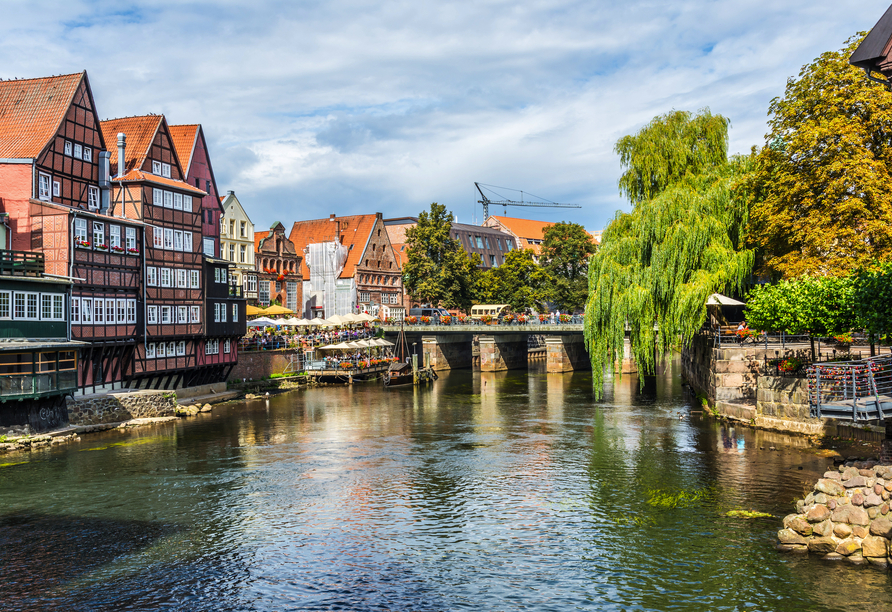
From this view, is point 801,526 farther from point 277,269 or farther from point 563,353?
point 277,269

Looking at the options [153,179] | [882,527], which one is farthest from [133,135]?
[882,527]

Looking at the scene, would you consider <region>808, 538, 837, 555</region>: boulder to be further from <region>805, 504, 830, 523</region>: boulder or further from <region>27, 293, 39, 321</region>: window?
<region>27, 293, 39, 321</region>: window

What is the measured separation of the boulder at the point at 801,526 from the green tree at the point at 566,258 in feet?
218

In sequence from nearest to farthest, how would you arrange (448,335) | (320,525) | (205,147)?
(320,525) < (205,147) < (448,335)

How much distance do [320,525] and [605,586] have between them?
9192mm

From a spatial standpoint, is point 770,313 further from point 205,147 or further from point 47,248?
point 205,147

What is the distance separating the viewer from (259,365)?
202 ft

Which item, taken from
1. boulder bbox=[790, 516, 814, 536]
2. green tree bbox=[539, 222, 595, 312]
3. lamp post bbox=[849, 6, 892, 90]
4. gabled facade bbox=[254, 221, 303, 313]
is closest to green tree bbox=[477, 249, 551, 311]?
green tree bbox=[539, 222, 595, 312]

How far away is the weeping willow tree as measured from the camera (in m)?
39.8

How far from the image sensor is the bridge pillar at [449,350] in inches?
3243

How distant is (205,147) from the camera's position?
61688mm

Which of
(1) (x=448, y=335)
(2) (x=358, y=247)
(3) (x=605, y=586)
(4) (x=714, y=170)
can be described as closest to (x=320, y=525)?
(3) (x=605, y=586)

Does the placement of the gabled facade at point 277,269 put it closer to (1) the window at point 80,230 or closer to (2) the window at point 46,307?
(1) the window at point 80,230

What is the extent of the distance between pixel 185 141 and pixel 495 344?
124 ft
